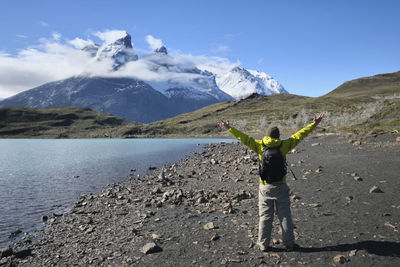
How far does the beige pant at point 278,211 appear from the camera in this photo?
8.09 metres

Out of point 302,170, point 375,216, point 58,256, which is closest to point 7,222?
point 58,256

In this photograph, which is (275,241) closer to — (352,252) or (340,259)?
(340,259)

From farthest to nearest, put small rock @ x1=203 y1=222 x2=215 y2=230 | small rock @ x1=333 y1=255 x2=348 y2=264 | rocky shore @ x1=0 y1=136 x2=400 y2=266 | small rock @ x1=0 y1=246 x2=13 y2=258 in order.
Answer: small rock @ x1=203 y1=222 x2=215 y2=230
small rock @ x1=0 y1=246 x2=13 y2=258
rocky shore @ x1=0 y1=136 x2=400 y2=266
small rock @ x1=333 y1=255 x2=348 y2=264

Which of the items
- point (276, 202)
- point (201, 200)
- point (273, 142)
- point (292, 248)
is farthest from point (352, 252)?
point (201, 200)

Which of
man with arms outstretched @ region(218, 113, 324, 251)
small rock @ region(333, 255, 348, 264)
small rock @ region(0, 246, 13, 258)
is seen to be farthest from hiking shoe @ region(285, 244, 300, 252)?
small rock @ region(0, 246, 13, 258)

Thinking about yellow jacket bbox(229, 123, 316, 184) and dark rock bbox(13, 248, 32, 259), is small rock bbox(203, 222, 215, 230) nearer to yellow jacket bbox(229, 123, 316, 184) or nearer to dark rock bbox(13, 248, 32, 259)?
yellow jacket bbox(229, 123, 316, 184)

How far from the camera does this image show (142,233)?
10844 millimetres

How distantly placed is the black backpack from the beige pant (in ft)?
0.98

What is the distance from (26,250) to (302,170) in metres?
20.5

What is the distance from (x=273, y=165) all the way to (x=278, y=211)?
1625 millimetres

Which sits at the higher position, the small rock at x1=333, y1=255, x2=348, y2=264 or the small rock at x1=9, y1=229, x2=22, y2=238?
the small rock at x1=333, y1=255, x2=348, y2=264

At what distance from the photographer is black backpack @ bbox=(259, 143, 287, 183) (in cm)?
799

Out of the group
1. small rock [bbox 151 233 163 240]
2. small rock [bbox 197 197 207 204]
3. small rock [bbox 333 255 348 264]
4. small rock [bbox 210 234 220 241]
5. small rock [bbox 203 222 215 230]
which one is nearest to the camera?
small rock [bbox 333 255 348 264]

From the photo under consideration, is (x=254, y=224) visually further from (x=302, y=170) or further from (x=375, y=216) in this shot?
(x=302, y=170)
